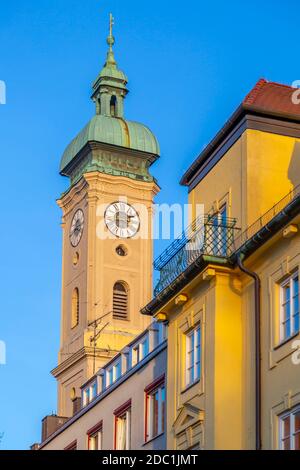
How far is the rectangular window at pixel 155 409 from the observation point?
42.8 metres

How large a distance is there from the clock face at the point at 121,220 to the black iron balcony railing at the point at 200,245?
7283 cm

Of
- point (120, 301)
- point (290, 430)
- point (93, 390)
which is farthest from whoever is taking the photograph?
point (120, 301)

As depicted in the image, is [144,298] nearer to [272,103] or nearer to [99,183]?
[99,183]

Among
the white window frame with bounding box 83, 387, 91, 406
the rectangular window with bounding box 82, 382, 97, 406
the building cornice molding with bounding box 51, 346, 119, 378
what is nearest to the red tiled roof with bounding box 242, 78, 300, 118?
the rectangular window with bounding box 82, 382, 97, 406

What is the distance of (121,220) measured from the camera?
11069cm

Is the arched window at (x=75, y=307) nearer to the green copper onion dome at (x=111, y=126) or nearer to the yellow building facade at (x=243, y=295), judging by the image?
the green copper onion dome at (x=111, y=126)

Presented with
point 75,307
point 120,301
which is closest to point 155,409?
point 120,301

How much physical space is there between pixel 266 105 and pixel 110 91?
81.4m

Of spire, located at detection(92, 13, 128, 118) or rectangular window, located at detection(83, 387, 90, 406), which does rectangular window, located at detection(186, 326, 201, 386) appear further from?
spire, located at detection(92, 13, 128, 118)

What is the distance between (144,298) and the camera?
110m

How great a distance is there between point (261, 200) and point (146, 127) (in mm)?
80247

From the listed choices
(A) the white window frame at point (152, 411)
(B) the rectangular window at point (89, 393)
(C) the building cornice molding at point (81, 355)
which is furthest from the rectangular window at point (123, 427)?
(C) the building cornice molding at point (81, 355)

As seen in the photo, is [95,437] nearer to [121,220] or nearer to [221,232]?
[221,232]
